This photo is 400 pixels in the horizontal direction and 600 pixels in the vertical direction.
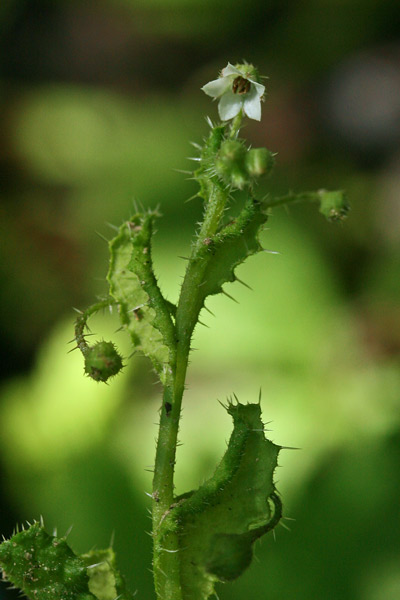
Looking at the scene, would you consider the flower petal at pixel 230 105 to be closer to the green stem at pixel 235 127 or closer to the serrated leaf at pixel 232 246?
the green stem at pixel 235 127

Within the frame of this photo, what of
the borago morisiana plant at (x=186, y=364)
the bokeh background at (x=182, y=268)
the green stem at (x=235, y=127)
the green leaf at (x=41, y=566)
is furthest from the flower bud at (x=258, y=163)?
the bokeh background at (x=182, y=268)

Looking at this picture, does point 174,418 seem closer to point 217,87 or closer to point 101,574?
point 101,574

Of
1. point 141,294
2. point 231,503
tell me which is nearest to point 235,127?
point 141,294

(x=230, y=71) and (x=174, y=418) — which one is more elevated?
(x=230, y=71)

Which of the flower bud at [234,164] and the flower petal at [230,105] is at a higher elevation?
the flower petal at [230,105]

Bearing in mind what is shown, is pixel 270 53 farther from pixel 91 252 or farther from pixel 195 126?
pixel 91 252

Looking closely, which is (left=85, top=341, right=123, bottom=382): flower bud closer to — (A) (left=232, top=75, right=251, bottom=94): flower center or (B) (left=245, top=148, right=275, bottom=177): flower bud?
(B) (left=245, top=148, right=275, bottom=177): flower bud

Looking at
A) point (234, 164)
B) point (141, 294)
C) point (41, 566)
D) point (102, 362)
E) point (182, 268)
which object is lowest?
point (41, 566)
